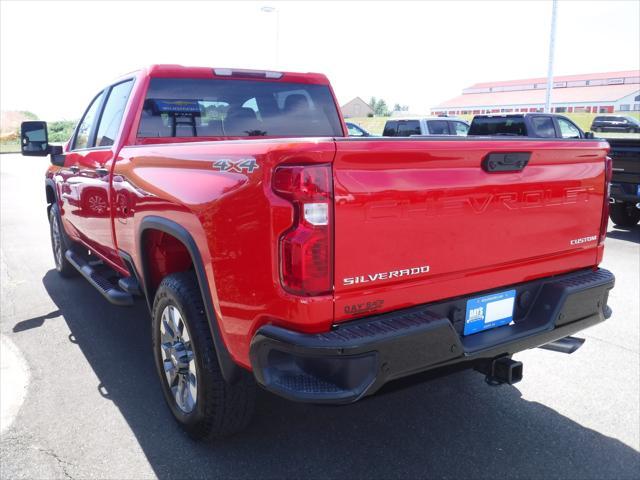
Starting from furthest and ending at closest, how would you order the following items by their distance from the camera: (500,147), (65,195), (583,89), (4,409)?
(583,89) → (65,195) → (4,409) → (500,147)

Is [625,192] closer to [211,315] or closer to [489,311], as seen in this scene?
[489,311]

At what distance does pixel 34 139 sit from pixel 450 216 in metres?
4.58

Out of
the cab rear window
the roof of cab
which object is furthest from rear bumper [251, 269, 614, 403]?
the cab rear window

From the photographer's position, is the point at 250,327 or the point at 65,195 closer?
the point at 250,327

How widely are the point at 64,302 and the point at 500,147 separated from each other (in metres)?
4.52

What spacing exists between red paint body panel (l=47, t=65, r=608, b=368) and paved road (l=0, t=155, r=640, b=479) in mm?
624

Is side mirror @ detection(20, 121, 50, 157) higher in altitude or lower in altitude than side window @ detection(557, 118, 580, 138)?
higher

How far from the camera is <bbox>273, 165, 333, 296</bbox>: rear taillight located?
2078mm

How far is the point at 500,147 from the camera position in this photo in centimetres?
253

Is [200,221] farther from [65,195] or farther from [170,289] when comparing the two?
[65,195]

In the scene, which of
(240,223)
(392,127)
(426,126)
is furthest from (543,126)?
(240,223)

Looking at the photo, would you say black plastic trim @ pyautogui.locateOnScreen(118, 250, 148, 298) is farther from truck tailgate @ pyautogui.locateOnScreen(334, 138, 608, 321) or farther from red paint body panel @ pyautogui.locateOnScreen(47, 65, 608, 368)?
truck tailgate @ pyautogui.locateOnScreen(334, 138, 608, 321)

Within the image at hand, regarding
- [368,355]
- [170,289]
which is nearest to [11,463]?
[170,289]

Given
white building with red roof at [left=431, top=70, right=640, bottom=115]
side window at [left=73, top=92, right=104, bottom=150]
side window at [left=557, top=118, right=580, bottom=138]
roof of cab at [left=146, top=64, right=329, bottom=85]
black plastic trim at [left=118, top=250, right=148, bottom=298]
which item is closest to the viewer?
black plastic trim at [left=118, top=250, right=148, bottom=298]
